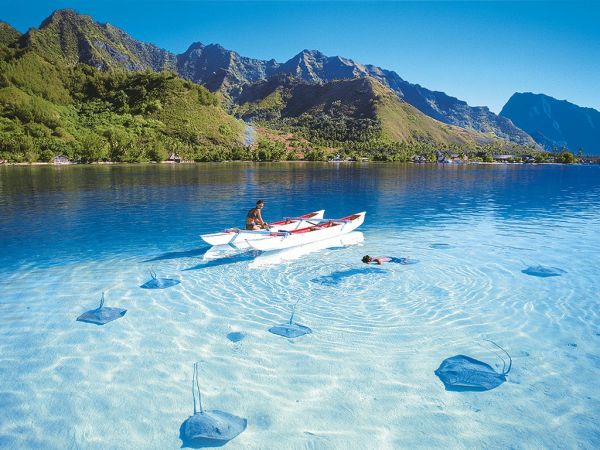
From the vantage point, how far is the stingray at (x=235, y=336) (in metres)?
10.7

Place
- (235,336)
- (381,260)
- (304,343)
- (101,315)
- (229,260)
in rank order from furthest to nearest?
(229,260)
(381,260)
(101,315)
(235,336)
(304,343)

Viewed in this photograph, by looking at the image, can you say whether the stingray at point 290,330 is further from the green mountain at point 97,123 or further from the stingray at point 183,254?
the green mountain at point 97,123

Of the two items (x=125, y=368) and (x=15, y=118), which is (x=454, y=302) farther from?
(x=15, y=118)

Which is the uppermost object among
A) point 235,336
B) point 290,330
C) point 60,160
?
point 60,160

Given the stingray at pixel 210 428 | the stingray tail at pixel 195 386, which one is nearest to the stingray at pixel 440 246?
the stingray tail at pixel 195 386

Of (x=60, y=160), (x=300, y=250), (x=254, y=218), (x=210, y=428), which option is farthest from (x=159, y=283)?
(x=60, y=160)

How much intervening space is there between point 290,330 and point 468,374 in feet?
15.8

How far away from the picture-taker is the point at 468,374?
8.95m

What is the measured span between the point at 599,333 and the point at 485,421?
20.9ft

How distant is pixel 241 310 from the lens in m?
12.6

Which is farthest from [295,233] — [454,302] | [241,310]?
[454,302]

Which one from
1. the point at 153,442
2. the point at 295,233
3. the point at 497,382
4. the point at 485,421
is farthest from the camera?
the point at 295,233

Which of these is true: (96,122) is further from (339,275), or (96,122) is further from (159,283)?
(339,275)

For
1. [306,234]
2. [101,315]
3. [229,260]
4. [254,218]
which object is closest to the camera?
[101,315]
